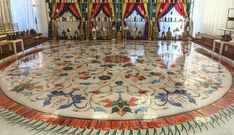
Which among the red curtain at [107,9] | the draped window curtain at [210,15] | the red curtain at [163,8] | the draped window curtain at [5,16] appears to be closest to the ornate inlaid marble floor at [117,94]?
the draped window curtain at [5,16]

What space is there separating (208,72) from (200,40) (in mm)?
4323

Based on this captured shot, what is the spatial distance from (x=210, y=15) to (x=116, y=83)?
653cm

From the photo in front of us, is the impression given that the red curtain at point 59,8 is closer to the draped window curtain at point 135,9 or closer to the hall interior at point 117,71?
the hall interior at point 117,71

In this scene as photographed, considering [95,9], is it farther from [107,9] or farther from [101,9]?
[107,9]

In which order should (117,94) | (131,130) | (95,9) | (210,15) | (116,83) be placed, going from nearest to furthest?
(131,130), (117,94), (116,83), (210,15), (95,9)

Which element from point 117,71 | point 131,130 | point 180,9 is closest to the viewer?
point 131,130

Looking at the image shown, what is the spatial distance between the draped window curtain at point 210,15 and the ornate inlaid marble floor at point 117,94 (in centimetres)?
346

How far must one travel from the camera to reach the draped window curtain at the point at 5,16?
25.3 feet

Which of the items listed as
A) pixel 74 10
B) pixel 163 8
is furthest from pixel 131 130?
pixel 74 10

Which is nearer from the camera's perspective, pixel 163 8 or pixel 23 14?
pixel 163 8

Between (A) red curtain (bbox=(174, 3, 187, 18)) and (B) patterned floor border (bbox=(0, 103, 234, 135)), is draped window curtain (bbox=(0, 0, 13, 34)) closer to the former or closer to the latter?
(B) patterned floor border (bbox=(0, 103, 234, 135))

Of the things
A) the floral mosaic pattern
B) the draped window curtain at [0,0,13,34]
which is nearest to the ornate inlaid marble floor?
the floral mosaic pattern

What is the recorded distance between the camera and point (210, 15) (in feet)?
28.1

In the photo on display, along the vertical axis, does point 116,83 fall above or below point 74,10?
below
